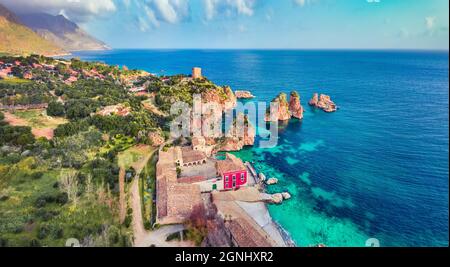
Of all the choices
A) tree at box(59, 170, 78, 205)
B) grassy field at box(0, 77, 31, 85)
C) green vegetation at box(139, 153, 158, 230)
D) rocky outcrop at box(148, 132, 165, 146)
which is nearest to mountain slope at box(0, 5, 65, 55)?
grassy field at box(0, 77, 31, 85)

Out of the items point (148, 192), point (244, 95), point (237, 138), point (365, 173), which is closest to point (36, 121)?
point (148, 192)

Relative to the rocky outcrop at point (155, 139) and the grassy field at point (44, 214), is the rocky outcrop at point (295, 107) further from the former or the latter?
the grassy field at point (44, 214)

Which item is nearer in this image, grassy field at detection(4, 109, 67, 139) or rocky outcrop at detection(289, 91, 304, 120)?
grassy field at detection(4, 109, 67, 139)

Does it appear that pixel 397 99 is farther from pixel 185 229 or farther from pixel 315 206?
pixel 185 229

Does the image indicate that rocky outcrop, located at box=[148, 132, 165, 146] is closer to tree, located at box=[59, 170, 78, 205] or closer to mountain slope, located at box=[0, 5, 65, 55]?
tree, located at box=[59, 170, 78, 205]

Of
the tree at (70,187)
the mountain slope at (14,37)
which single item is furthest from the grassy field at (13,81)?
the mountain slope at (14,37)

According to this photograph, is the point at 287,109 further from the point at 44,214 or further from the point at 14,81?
the point at 14,81
